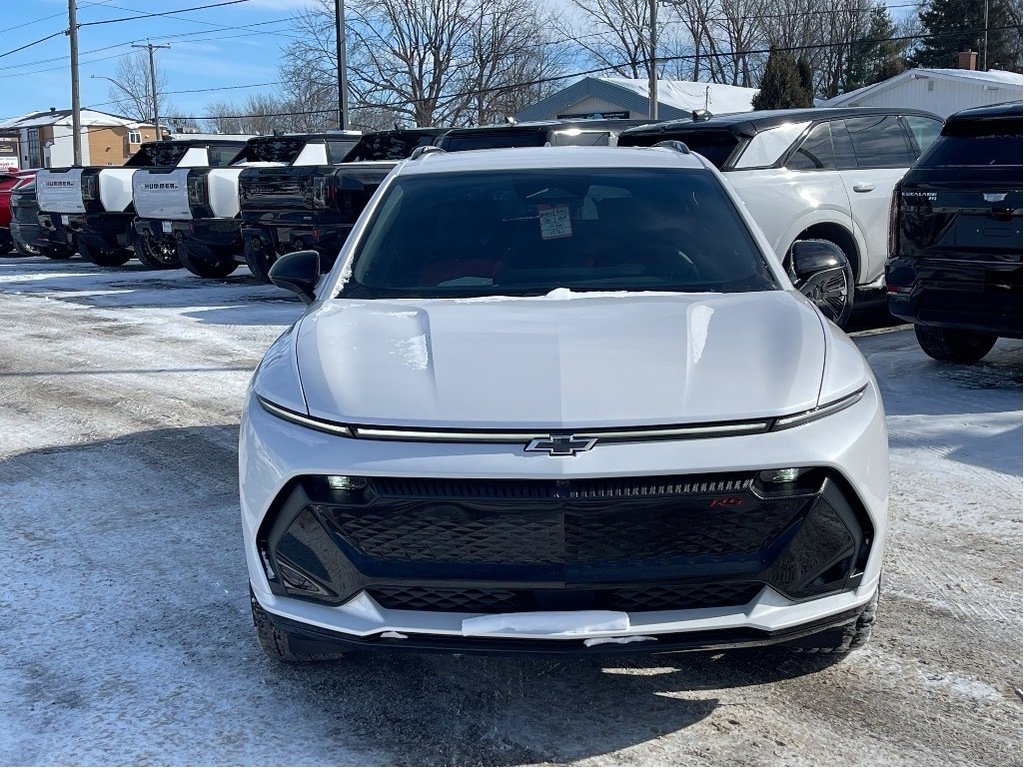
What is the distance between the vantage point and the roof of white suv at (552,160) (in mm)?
4684

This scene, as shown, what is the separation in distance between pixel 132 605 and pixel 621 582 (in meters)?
2.01

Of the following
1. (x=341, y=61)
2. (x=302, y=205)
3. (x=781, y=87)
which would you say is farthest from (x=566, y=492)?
(x=781, y=87)

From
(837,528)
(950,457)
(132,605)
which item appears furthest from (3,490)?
(950,457)

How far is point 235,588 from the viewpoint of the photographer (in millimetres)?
4086

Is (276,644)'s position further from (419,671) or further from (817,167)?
(817,167)

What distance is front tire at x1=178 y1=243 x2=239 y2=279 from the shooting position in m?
15.4

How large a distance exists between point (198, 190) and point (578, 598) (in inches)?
500

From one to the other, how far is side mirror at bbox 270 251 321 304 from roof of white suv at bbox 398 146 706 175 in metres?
0.57

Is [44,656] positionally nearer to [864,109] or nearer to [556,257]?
[556,257]

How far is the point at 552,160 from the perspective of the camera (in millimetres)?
4742

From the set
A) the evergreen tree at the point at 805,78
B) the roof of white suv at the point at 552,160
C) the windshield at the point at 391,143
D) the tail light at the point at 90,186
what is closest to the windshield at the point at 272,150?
the windshield at the point at 391,143

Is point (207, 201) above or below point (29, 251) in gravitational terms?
above

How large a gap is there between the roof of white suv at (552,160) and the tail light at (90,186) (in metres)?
13.5

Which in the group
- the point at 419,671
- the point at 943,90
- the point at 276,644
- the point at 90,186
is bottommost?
the point at 419,671
